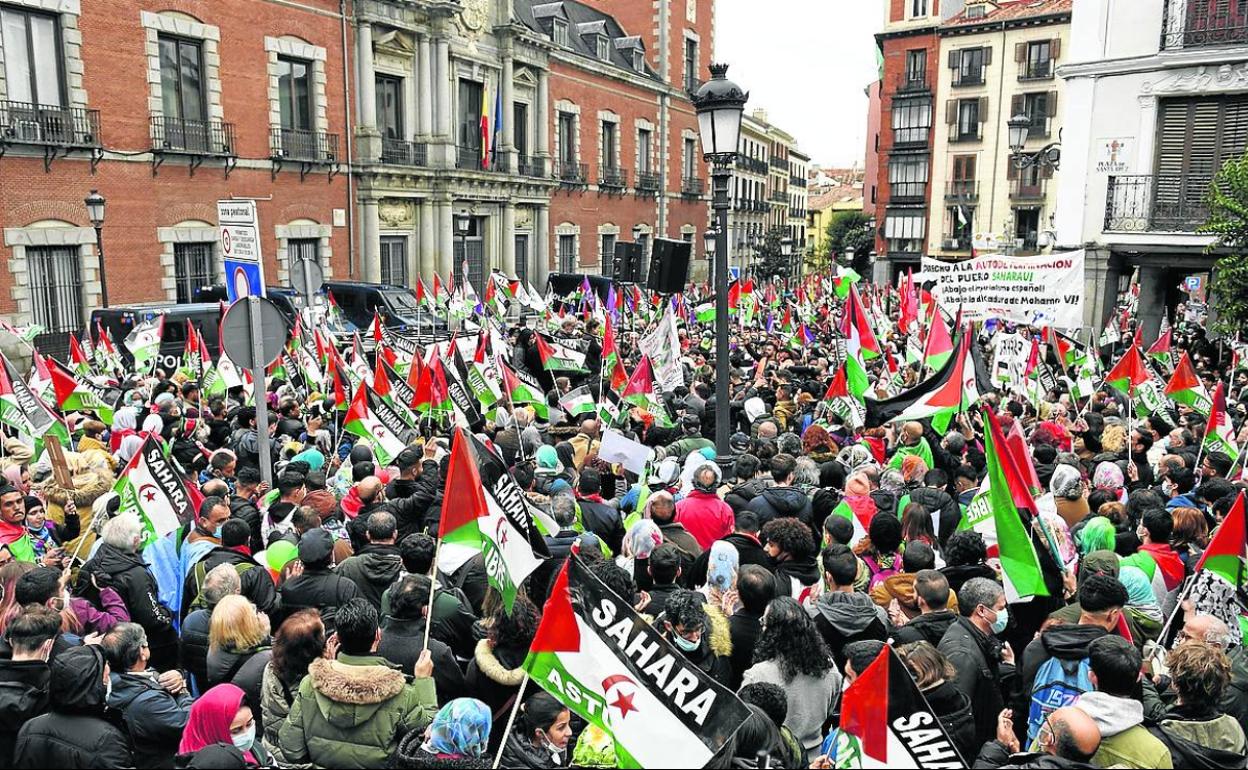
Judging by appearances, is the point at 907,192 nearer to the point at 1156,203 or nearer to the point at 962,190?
the point at 962,190

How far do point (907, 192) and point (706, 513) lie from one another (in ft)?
149

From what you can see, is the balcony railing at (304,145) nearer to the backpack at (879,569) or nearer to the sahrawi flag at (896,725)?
the backpack at (879,569)

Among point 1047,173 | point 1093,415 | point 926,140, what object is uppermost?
point 926,140

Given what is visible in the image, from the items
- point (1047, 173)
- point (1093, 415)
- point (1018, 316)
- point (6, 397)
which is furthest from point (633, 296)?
point (6, 397)

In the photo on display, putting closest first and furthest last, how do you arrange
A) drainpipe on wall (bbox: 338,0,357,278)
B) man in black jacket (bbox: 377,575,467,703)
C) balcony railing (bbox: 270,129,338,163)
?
man in black jacket (bbox: 377,575,467,703)
balcony railing (bbox: 270,129,338,163)
drainpipe on wall (bbox: 338,0,357,278)

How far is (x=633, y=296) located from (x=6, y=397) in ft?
63.1

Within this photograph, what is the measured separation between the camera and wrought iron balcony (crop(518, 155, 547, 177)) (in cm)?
3847

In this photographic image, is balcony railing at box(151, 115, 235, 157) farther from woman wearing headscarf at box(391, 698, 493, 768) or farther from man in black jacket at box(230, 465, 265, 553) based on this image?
woman wearing headscarf at box(391, 698, 493, 768)

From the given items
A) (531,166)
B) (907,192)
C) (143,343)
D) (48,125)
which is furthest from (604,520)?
(907,192)

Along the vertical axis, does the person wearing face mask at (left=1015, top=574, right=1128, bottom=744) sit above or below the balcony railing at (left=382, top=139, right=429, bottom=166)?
below

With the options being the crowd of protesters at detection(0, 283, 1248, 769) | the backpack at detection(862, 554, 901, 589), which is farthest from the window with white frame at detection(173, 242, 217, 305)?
the backpack at detection(862, 554, 901, 589)

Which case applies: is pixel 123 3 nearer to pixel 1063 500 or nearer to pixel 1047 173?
pixel 1047 173

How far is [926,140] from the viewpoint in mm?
47656

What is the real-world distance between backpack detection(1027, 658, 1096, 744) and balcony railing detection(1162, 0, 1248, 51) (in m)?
19.1
